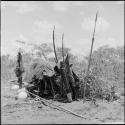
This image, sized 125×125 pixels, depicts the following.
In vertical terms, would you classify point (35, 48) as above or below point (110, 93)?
above

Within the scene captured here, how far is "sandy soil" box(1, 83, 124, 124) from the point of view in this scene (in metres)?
5.99

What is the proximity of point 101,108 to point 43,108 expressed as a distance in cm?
146

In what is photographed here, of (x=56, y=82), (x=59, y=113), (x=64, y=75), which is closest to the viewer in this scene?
(x=59, y=113)

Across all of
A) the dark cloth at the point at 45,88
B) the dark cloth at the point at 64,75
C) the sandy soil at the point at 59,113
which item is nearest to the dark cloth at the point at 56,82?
the dark cloth at the point at 45,88

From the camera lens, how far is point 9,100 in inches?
330

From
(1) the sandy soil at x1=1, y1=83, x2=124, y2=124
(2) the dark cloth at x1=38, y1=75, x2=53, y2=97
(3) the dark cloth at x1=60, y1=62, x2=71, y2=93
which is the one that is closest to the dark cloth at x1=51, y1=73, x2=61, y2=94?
(2) the dark cloth at x1=38, y1=75, x2=53, y2=97

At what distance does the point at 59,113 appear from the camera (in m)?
6.74

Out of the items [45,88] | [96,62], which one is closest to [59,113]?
[45,88]

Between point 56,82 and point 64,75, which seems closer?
point 64,75

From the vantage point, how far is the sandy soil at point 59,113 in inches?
236

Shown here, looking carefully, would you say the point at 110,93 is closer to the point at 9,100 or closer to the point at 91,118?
the point at 91,118

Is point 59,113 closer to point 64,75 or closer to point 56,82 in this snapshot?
point 64,75

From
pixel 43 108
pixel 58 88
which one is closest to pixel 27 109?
pixel 43 108

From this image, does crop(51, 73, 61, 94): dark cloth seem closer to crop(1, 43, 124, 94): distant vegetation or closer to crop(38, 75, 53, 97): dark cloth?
crop(38, 75, 53, 97): dark cloth
